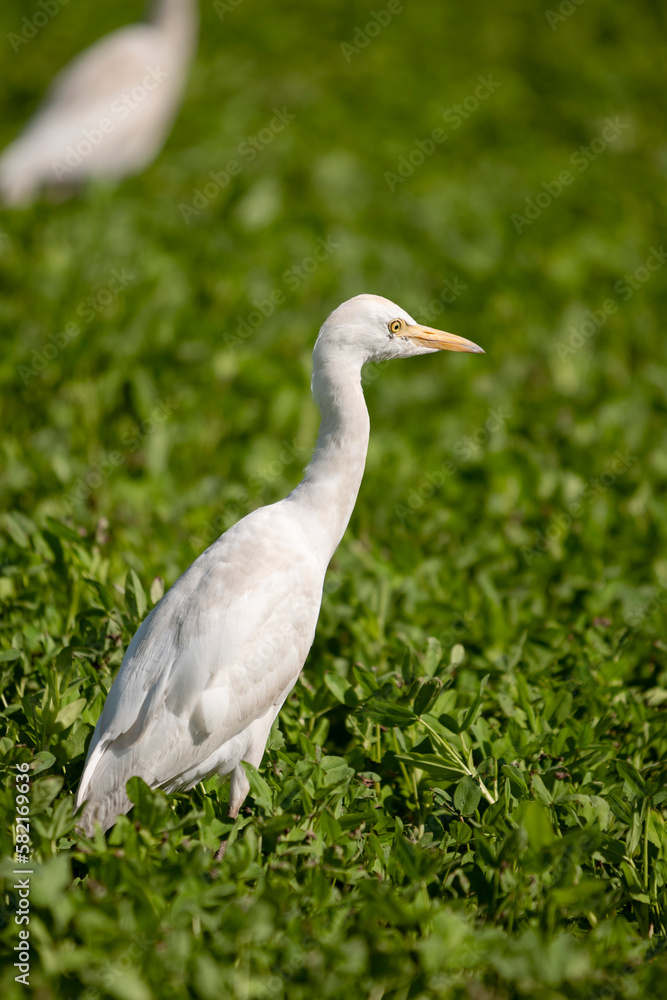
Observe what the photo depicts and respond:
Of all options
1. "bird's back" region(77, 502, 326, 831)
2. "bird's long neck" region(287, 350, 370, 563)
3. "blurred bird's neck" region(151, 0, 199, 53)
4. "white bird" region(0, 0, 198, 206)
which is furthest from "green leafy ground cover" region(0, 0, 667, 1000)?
"blurred bird's neck" region(151, 0, 199, 53)

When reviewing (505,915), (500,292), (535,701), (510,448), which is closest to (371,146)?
(500,292)

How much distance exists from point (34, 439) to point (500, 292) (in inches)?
164

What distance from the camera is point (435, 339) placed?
10.4 ft

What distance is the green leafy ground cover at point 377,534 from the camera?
2373mm

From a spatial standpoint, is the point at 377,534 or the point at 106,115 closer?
the point at 377,534

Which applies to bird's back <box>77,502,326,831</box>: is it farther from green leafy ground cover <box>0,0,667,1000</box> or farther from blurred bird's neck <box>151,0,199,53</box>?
blurred bird's neck <box>151,0,199,53</box>

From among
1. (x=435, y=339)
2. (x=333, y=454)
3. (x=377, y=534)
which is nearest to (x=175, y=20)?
(x=377, y=534)

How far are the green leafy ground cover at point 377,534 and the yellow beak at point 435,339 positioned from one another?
1.14 metres

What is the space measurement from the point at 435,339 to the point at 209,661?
4.41 ft

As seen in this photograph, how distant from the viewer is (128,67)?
8.45m

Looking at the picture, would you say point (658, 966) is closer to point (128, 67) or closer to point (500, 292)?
point (500, 292)

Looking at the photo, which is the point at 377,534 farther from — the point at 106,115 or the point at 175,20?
the point at 175,20

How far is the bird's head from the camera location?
9.77ft

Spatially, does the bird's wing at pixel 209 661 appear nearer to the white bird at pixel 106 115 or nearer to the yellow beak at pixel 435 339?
the yellow beak at pixel 435 339
